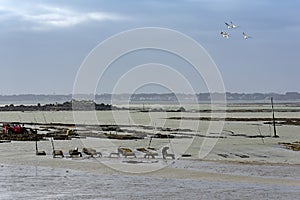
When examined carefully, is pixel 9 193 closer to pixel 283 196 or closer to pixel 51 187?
pixel 51 187

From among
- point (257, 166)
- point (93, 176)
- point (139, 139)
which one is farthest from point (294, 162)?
point (139, 139)

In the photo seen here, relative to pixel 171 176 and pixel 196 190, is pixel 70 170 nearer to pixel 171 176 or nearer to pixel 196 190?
pixel 171 176

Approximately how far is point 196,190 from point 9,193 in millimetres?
7118

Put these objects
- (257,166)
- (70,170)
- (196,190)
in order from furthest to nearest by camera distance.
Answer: (257,166) < (70,170) < (196,190)

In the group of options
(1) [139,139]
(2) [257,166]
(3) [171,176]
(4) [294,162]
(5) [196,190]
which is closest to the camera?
(5) [196,190]

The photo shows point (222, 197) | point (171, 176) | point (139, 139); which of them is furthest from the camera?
point (139, 139)

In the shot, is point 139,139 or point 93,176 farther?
point 139,139

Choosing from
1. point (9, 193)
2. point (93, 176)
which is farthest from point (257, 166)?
point (9, 193)

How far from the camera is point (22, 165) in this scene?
3092 cm

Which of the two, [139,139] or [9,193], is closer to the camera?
[9,193]

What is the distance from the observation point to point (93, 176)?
25.9 meters

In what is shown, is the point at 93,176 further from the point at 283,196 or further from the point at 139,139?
the point at 139,139

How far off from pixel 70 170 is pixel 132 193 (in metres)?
8.28

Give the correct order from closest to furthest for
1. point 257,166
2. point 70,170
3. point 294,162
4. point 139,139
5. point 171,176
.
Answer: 1. point 171,176
2. point 70,170
3. point 257,166
4. point 294,162
5. point 139,139
